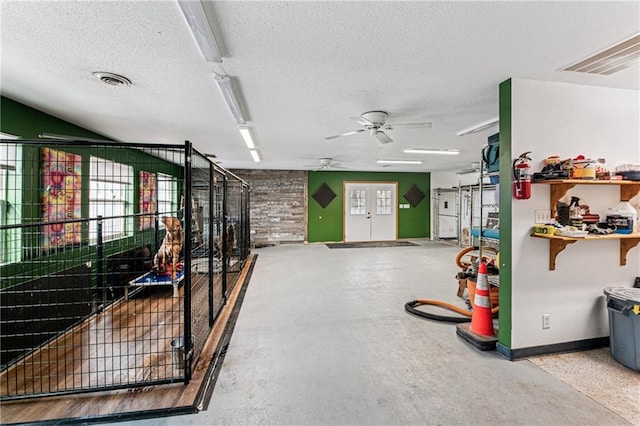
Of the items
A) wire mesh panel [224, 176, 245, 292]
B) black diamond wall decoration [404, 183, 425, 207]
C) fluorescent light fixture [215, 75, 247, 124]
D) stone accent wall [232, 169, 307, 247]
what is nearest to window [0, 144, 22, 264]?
fluorescent light fixture [215, 75, 247, 124]

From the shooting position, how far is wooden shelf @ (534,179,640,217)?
2.41m

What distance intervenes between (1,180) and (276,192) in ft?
22.9

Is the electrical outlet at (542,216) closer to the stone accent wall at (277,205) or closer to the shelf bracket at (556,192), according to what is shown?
the shelf bracket at (556,192)

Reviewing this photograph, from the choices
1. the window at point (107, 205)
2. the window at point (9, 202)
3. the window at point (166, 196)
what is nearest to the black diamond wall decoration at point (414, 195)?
the window at point (166, 196)

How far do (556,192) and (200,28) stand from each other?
309 cm

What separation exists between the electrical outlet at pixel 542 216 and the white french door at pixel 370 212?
24.1 feet

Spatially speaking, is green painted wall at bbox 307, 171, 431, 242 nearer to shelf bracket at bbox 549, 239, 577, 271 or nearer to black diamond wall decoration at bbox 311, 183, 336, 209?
black diamond wall decoration at bbox 311, 183, 336, 209

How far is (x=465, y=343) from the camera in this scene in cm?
Result: 288

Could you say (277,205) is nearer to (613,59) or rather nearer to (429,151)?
(429,151)

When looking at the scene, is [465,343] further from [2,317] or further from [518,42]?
[2,317]

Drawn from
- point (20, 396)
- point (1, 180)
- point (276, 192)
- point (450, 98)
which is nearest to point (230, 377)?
point (20, 396)

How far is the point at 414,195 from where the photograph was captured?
10305 mm

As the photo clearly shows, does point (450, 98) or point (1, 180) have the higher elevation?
point (450, 98)

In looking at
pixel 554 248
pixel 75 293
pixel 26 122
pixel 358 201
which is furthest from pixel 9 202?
pixel 358 201
